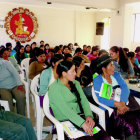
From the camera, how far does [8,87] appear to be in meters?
2.79

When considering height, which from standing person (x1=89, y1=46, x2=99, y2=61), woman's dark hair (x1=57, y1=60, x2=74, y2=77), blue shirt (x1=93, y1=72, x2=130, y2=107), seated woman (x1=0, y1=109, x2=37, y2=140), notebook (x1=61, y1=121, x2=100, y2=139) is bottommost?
seated woman (x1=0, y1=109, x2=37, y2=140)

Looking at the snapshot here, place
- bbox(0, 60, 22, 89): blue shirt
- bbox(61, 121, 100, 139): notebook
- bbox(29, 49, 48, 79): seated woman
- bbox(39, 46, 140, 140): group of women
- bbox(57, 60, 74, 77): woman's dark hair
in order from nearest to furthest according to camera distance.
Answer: bbox(61, 121, 100, 139): notebook, bbox(39, 46, 140, 140): group of women, bbox(57, 60, 74, 77): woman's dark hair, bbox(0, 60, 22, 89): blue shirt, bbox(29, 49, 48, 79): seated woman

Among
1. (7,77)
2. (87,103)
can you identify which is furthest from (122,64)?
(7,77)

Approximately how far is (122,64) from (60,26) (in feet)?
20.0

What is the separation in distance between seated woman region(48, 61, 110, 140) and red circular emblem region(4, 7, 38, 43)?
21.3 feet

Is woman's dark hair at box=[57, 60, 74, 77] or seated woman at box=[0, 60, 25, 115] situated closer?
woman's dark hair at box=[57, 60, 74, 77]

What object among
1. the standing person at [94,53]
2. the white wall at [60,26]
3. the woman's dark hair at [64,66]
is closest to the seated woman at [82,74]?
the woman's dark hair at [64,66]

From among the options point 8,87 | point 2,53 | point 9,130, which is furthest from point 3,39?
point 9,130

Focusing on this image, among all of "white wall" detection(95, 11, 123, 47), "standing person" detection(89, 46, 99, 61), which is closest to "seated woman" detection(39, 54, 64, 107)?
"standing person" detection(89, 46, 99, 61)

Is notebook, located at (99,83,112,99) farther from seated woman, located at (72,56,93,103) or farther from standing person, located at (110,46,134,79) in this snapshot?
standing person, located at (110,46,134,79)

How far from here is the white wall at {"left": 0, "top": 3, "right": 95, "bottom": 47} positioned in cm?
773

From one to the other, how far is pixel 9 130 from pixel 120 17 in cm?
615

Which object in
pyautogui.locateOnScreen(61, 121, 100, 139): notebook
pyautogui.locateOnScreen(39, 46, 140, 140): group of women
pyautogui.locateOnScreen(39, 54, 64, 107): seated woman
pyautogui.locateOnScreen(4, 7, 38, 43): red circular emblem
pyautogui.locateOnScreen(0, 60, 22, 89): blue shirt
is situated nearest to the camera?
Answer: pyautogui.locateOnScreen(61, 121, 100, 139): notebook

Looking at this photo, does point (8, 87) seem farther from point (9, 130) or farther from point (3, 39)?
point (3, 39)
